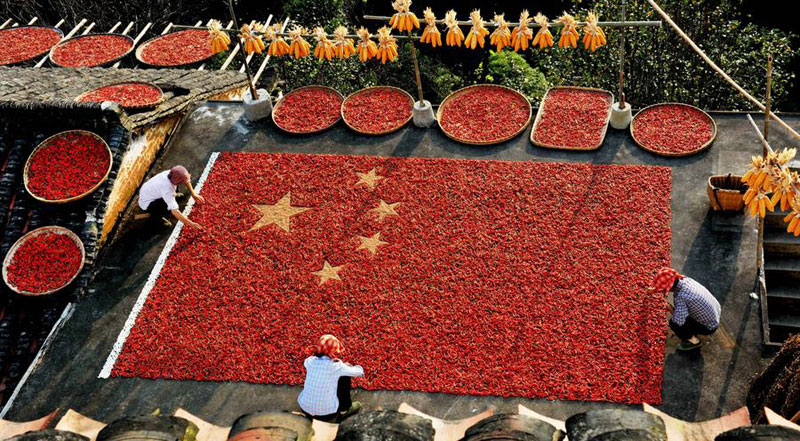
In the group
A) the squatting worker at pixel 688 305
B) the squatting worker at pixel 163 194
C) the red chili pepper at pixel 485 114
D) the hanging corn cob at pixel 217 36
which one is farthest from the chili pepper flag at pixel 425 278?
the hanging corn cob at pixel 217 36

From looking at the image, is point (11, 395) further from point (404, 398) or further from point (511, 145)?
point (511, 145)

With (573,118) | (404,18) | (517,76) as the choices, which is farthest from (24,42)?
(573,118)

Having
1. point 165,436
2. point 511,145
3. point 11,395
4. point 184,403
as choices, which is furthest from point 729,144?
point 11,395

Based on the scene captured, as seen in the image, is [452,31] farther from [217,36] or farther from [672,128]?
[672,128]

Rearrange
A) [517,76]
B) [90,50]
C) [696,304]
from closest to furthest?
[696,304]
[90,50]
[517,76]

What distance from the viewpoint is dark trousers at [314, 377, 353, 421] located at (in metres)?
8.91

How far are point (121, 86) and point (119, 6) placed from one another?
542 inches

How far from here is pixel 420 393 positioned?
9742mm

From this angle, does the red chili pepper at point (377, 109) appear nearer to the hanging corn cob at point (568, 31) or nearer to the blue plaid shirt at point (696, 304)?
the hanging corn cob at point (568, 31)

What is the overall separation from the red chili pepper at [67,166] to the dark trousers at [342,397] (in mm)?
5962

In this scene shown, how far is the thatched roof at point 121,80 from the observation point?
12844 millimetres

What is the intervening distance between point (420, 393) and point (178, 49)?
11878mm

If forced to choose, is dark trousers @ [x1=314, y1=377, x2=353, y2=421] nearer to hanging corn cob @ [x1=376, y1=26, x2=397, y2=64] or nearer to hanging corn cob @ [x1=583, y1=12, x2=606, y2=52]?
hanging corn cob @ [x1=376, y1=26, x2=397, y2=64]

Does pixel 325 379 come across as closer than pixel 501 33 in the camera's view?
Yes
